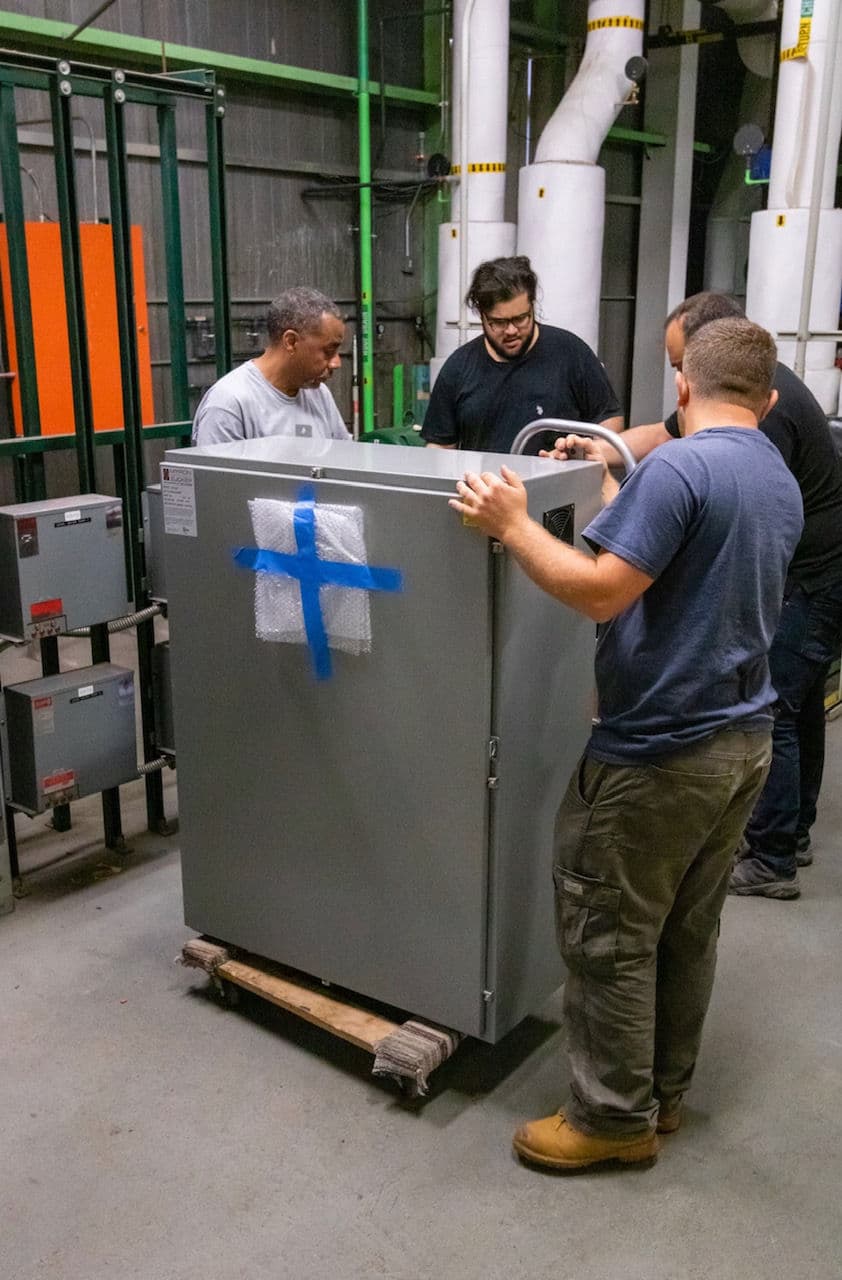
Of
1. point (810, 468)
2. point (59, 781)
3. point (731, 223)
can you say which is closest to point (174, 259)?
point (59, 781)

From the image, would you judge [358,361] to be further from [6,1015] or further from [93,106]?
[6,1015]

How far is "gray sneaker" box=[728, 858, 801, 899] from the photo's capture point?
2674 mm

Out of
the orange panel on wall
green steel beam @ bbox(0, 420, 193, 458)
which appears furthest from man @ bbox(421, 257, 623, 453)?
the orange panel on wall

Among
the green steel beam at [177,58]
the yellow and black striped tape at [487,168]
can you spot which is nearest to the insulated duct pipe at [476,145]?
the yellow and black striped tape at [487,168]

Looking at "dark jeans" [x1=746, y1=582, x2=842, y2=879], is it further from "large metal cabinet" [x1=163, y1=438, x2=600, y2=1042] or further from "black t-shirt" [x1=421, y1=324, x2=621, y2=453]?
"large metal cabinet" [x1=163, y1=438, x2=600, y2=1042]

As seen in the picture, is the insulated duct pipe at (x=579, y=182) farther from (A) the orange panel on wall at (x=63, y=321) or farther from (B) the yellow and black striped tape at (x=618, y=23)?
(A) the orange panel on wall at (x=63, y=321)

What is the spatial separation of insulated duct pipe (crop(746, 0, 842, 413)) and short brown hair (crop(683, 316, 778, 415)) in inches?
97.7

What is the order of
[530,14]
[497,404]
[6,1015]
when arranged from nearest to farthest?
[6,1015] < [497,404] < [530,14]

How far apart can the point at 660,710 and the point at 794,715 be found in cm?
119

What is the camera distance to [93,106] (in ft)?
15.1

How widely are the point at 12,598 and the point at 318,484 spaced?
1.05m

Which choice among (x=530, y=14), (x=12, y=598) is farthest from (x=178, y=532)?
(x=530, y=14)

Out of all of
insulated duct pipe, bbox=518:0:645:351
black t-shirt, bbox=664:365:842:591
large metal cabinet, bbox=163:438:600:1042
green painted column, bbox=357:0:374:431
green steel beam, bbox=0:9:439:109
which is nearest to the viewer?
large metal cabinet, bbox=163:438:600:1042

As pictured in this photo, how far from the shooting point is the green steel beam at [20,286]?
97.7 inches
